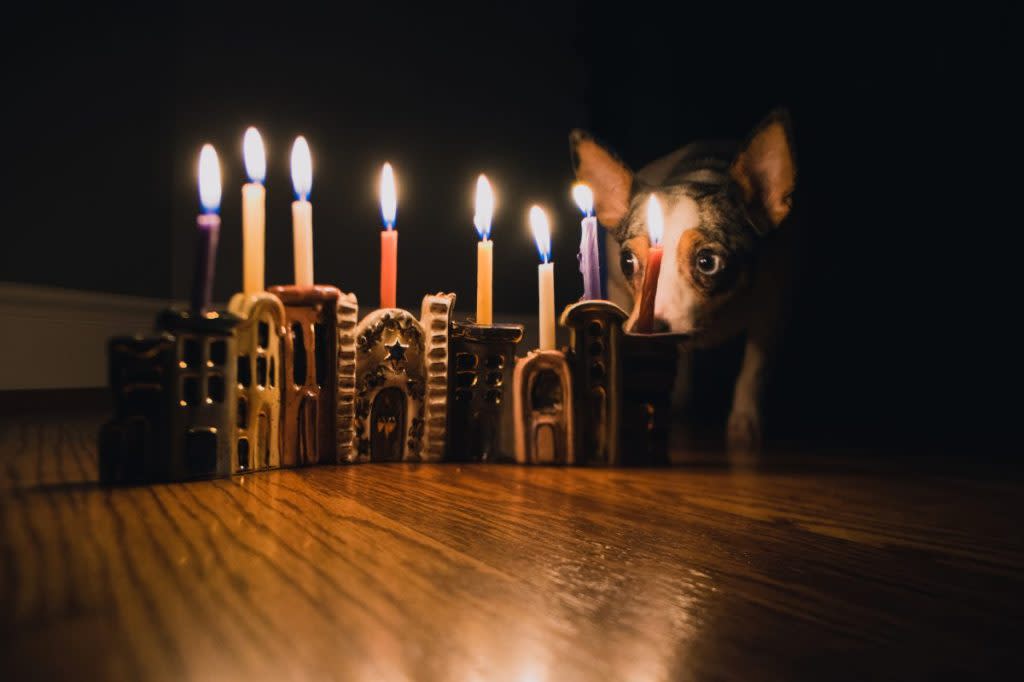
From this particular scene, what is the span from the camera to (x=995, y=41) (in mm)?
2049

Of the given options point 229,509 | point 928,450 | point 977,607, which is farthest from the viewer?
point 928,450

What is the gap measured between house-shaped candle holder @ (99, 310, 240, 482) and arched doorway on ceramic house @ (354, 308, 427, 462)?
9.9 inches

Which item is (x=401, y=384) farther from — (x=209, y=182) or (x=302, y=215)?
(x=209, y=182)

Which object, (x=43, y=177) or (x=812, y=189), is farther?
(x=43, y=177)

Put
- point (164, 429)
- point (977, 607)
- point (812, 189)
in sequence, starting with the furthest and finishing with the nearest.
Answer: point (812, 189), point (164, 429), point (977, 607)

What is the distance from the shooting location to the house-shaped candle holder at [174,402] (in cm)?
101

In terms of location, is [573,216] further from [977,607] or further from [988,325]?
[977,607]

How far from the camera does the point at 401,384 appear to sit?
1.34m

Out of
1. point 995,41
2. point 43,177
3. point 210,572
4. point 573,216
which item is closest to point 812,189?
point 995,41

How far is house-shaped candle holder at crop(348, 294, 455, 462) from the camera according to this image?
1321 millimetres

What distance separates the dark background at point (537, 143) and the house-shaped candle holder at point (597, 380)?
0.69 m

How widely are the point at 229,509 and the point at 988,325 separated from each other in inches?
81.2

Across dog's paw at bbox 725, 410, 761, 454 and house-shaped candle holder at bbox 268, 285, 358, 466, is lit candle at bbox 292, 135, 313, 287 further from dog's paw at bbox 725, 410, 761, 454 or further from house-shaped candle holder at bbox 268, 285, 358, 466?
dog's paw at bbox 725, 410, 761, 454

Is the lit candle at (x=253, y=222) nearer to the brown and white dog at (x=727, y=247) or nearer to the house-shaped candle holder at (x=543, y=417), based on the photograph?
the house-shaped candle holder at (x=543, y=417)
